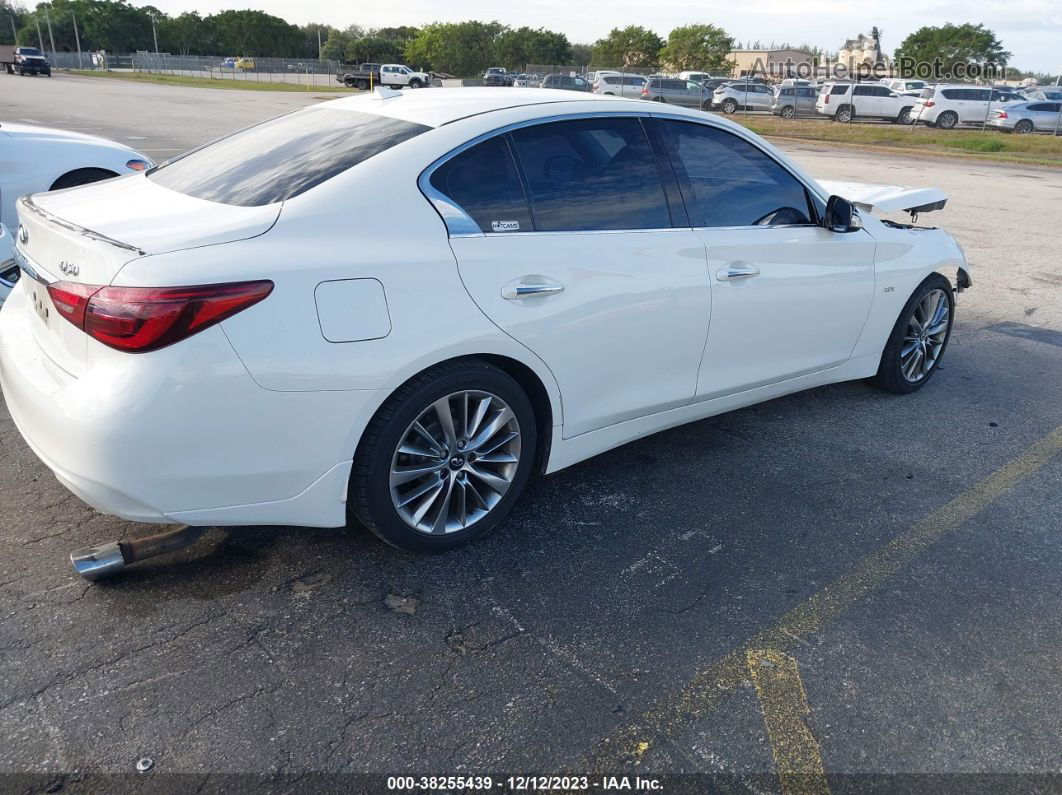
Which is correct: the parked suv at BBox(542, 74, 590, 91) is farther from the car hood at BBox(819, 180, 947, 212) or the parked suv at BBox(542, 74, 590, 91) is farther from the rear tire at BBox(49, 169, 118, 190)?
the car hood at BBox(819, 180, 947, 212)

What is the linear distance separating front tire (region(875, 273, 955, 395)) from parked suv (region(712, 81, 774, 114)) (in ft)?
127

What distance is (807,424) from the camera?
4.88 m

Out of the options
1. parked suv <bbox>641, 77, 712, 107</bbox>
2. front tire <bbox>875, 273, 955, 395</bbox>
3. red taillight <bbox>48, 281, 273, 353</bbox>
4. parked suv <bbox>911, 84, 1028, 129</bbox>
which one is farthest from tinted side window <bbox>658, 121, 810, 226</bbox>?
parked suv <bbox>641, 77, 712, 107</bbox>

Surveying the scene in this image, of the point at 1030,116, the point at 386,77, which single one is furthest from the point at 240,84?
the point at 1030,116

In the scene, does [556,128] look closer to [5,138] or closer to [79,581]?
[79,581]

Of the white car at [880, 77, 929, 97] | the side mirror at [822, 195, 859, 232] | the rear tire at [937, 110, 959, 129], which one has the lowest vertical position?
the rear tire at [937, 110, 959, 129]

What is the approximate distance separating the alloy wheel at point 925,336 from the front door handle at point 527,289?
111 inches

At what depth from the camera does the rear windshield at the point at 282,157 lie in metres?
3.16

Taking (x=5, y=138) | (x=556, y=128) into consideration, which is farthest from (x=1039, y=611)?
(x=5, y=138)

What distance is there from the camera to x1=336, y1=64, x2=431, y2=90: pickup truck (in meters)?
55.6

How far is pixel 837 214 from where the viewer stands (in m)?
4.33

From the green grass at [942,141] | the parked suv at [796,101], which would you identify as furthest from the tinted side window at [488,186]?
the parked suv at [796,101]

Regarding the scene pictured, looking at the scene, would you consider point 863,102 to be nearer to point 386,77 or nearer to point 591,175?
point 386,77

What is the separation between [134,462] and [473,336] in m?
1.19
